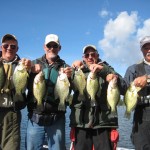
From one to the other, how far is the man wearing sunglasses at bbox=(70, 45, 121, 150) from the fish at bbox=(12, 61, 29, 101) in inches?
50.3

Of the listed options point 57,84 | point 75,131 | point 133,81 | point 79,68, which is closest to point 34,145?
point 75,131

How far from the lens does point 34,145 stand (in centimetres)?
730

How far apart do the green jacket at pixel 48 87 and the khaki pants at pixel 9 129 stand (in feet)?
1.71

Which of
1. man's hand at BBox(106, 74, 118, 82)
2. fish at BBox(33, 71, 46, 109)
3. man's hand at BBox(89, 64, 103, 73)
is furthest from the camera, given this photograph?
man's hand at BBox(106, 74, 118, 82)

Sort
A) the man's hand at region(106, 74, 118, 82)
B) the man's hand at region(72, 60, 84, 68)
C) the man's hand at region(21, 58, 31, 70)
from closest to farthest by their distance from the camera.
Answer: the man's hand at region(21, 58, 31, 70), the man's hand at region(106, 74, 118, 82), the man's hand at region(72, 60, 84, 68)

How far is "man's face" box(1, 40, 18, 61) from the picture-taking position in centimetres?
740

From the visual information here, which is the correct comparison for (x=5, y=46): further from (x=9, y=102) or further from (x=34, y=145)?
(x=34, y=145)

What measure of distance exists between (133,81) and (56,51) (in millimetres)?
2048

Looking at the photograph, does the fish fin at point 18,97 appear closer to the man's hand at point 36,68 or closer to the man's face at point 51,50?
the man's hand at point 36,68

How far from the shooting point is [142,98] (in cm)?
744

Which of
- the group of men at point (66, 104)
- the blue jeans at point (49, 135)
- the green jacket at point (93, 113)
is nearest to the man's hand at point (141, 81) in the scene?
the group of men at point (66, 104)

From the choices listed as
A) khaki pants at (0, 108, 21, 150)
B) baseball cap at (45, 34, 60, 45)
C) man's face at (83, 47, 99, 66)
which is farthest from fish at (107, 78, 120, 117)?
khaki pants at (0, 108, 21, 150)

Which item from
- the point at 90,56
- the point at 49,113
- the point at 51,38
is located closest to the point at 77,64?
the point at 90,56

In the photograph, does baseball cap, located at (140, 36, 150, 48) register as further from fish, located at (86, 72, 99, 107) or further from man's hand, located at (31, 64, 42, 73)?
man's hand, located at (31, 64, 42, 73)
